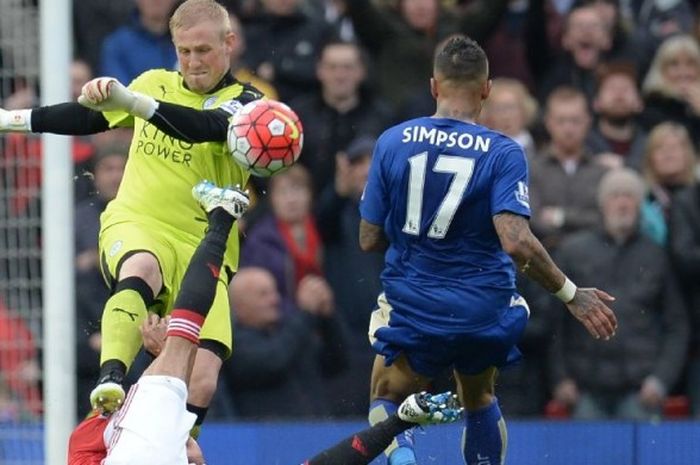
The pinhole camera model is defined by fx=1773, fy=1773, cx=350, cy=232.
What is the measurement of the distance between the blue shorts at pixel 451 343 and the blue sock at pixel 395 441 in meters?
0.21

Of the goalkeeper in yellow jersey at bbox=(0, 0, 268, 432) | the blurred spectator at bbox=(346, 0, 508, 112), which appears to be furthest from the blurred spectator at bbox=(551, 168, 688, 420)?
the goalkeeper in yellow jersey at bbox=(0, 0, 268, 432)

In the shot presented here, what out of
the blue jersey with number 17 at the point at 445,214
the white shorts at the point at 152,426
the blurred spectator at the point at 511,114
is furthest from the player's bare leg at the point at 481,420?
the blurred spectator at the point at 511,114

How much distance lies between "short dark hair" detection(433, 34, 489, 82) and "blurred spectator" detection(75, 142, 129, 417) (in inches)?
155

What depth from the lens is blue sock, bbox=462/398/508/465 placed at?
8.18 m

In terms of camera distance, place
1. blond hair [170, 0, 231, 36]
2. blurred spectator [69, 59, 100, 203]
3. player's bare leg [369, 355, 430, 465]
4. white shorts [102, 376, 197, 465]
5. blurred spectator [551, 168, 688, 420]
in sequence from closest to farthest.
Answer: white shorts [102, 376, 197, 465] < blond hair [170, 0, 231, 36] < player's bare leg [369, 355, 430, 465] < blurred spectator [551, 168, 688, 420] < blurred spectator [69, 59, 100, 203]

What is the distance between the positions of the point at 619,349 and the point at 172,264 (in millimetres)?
3925

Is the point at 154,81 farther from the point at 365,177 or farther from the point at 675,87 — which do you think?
the point at 675,87

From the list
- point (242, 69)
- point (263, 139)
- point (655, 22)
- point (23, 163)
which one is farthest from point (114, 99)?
point (655, 22)

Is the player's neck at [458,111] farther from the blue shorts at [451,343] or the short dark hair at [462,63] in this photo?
the blue shorts at [451,343]

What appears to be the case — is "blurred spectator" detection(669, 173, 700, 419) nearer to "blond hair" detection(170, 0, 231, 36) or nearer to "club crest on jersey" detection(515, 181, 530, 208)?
"club crest on jersey" detection(515, 181, 530, 208)

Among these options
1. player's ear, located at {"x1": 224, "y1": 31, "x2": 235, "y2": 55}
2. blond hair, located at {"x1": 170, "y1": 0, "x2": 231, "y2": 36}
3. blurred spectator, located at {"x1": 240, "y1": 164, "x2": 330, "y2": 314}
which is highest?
blond hair, located at {"x1": 170, "y1": 0, "x2": 231, "y2": 36}

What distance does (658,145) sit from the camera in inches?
445

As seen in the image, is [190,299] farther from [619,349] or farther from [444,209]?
[619,349]

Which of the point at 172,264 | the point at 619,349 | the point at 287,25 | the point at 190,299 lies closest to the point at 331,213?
the point at 287,25
